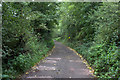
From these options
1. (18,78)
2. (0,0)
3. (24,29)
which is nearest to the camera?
(0,0)

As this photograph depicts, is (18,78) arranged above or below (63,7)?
below

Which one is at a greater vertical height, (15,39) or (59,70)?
(15,39)

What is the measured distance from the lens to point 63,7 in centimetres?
1822

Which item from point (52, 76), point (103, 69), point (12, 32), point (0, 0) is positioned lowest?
point (52, 76)

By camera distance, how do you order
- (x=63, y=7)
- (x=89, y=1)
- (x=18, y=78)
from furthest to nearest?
(x=63, y=7) → (x=89, y=1) → (x=18, y=78)

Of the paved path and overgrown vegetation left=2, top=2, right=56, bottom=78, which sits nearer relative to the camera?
overgrown vegetation left=2, top=2, right=56, bottom=78

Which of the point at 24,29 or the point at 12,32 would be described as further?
the point at 24,29

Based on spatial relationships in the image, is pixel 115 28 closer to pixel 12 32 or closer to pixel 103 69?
pixel 103 69

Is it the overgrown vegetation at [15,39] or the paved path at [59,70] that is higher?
the overgrown vegetation at [15,39]

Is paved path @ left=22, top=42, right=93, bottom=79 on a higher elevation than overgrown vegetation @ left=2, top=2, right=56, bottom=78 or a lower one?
lower

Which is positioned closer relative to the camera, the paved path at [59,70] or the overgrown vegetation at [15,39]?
the overgrown vegetation at [15,39]

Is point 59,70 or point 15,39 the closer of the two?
point 15,39

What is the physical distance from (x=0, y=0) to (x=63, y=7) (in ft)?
51.4

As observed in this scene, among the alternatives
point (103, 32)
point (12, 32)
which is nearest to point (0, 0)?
point (12, 32)
